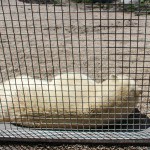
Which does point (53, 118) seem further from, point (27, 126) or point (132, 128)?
point (132, 128)

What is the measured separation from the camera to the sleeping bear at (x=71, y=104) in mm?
3570

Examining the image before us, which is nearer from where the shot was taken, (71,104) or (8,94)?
(71,104)

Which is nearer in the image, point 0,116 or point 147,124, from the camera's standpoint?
point 147,124

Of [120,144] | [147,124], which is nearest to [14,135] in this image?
[120,144]

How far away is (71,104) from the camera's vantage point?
11.8 ft

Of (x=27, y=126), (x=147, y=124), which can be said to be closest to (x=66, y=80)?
(x=27, y=126)

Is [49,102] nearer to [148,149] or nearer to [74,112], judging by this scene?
[74,112]

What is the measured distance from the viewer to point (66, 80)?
3756 millimetres

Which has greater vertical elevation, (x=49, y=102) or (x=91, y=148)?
(x=49, y=102)

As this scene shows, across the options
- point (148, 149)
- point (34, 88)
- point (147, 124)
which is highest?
point (34, 88)

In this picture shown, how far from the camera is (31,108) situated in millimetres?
3576

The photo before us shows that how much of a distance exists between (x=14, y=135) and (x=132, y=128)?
115cm

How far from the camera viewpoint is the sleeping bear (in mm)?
3570

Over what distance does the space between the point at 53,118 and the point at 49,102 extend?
16 centimetres
